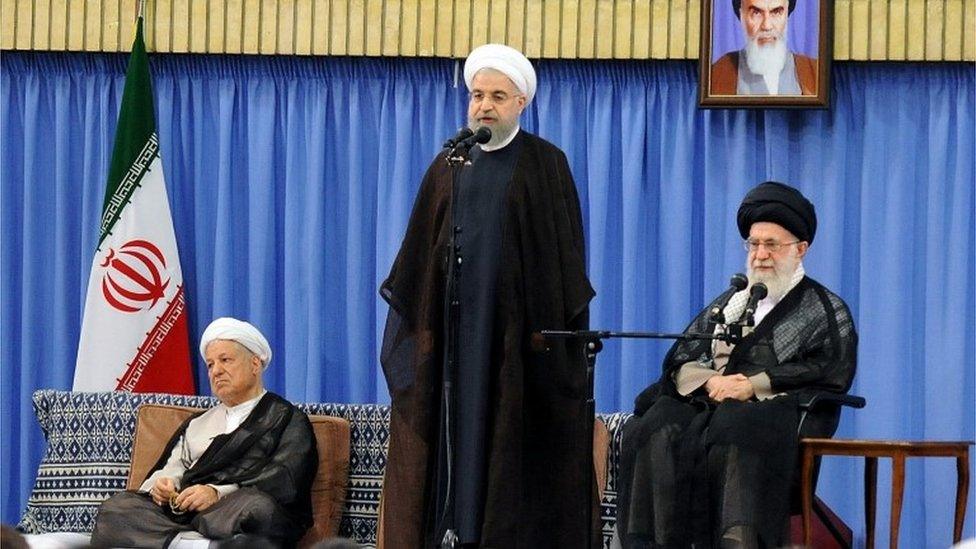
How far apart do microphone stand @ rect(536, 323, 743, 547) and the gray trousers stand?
1.17 meters

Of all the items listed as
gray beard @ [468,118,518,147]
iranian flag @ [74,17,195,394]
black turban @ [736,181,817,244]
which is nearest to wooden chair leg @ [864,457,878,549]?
black turban @ [736,181,817,244]

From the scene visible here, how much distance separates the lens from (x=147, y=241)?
628cm

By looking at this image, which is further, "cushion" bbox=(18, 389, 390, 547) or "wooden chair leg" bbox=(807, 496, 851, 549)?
"cushion" bbox=(18, 389, 390, 547)

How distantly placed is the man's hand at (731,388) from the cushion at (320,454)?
1485 mm

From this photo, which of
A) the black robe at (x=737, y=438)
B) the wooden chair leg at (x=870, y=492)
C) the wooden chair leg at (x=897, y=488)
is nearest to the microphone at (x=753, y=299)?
the black robe at (x=737, y=438)

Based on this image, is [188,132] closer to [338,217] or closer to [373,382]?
[338,217]

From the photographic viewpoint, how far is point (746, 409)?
4.64m

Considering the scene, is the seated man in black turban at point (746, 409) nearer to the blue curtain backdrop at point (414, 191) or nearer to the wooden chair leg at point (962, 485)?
the wooden chair leg at point (962, 485)

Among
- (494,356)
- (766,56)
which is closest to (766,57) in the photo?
(766,56)

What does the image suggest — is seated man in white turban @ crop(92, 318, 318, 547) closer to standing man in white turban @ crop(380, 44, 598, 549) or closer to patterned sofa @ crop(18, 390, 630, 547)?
patterned sofa @ crop(18, 390, 630, 547)

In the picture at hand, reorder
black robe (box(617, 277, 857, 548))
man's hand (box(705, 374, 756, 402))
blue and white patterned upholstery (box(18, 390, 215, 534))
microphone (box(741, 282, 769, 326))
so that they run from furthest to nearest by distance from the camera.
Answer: blue and white patterned upholstery (box(18, 390, 215, 534)) < man's hand (box(705, 374, 756, 402)) < black robe (box(617, 277, 857, 548)) < microphone (box(741, 282, 769, 326))

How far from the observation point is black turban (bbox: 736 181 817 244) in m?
4.93

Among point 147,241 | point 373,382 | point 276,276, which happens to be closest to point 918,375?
point 373,382

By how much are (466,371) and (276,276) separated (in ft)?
7.10
